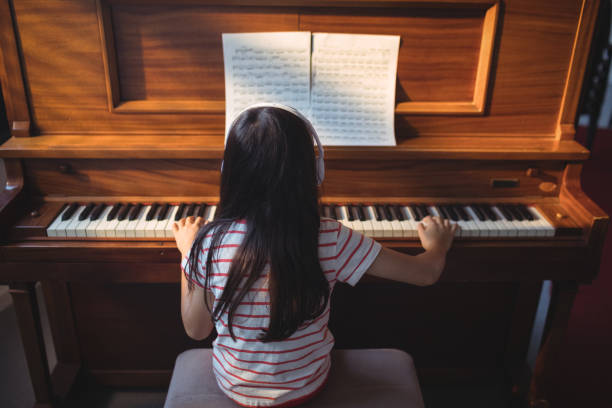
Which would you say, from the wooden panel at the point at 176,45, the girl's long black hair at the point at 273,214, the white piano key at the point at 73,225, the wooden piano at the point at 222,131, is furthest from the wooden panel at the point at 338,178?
the girl's long black hair at the point at 273,214

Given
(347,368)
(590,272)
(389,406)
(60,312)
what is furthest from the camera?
(60,312)

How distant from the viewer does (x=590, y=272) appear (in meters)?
1.59

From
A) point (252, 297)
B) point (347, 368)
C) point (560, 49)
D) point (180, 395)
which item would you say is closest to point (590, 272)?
point (560, 49)

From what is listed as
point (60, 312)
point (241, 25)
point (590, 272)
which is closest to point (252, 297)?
point (241, 25)

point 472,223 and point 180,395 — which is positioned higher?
point 472,223

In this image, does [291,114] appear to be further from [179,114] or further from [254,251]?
[179,114]

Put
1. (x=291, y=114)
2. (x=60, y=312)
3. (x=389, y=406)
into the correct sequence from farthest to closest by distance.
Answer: (x=60, y=312)
(x=389, y=406)
(x=291, y=114)

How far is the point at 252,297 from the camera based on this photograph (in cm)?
110

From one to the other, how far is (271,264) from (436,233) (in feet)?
2.02

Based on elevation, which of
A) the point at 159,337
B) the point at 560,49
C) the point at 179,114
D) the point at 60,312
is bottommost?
the point at 159,337

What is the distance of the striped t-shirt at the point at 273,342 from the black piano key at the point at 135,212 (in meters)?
0.55

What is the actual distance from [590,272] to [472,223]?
1.26 ft

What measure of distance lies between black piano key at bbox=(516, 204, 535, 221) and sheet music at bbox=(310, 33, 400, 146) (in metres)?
0.47

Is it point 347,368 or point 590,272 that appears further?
point 590,272
